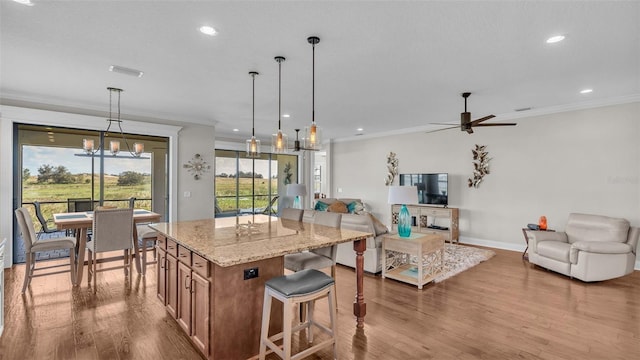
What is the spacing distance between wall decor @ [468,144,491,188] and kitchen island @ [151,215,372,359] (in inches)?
173

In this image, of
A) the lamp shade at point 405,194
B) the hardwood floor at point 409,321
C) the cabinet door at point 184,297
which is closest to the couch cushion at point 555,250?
the hardwood floor at point 409,321

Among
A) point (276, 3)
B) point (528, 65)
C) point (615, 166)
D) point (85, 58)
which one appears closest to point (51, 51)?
point (85, 58)

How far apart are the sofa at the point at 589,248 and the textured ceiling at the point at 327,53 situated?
1879mm

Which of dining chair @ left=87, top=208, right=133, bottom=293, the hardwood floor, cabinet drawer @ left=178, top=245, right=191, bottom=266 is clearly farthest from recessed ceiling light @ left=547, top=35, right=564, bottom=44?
dining chair @ left=87, top=208, right=133, bottom=293

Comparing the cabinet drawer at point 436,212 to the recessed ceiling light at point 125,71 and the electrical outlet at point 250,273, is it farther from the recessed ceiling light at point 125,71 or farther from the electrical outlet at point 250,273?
the recessed ceiling light at point 125,71

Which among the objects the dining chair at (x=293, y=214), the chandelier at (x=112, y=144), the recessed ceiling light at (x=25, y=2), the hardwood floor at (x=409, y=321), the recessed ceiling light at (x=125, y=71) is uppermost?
the recessed ceiling light at (x=25, y=2)

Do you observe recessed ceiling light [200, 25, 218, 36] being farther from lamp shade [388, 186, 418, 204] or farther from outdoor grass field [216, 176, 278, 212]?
outdoor grass field [216, 176, 278, 212]

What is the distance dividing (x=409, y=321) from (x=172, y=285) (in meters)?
2.21

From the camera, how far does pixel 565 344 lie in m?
2.51

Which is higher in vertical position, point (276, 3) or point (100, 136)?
point (276, 3)

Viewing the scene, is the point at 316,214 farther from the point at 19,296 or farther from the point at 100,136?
the point at 100,136

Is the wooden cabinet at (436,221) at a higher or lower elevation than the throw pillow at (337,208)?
lower

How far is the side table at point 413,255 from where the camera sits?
387cm

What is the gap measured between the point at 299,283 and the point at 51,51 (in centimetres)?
319
